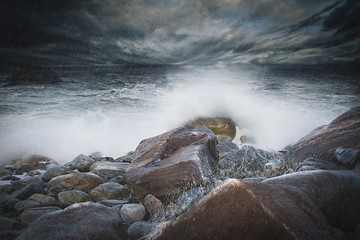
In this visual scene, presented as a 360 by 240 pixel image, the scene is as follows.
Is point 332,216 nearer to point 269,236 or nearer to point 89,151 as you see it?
point 269,236

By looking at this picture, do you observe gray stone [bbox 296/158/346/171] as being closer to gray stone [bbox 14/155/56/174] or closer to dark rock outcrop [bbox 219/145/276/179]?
dark rock outcrop [bbox 219/145/276/179]

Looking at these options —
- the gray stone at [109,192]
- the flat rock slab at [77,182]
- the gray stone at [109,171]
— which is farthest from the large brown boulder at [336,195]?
the gray stone at [109,171]

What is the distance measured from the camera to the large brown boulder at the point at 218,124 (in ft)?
42.3

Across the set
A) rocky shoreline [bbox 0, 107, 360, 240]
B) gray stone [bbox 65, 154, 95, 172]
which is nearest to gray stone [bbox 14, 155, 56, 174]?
gray stone [bbox 65, 154, 95, 172]

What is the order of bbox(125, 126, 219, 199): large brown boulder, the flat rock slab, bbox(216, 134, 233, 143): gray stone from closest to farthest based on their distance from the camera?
bbox(125, 126, 219, 199): large brown boulder
the flat rock slab
bbox(216, 134, 233, 143): gray stone

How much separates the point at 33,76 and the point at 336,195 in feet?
38.2

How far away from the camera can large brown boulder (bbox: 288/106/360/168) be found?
10.8 ft

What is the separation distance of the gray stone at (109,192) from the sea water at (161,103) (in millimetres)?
6249

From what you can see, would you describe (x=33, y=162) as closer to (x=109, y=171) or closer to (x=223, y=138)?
(x=109, y=171)

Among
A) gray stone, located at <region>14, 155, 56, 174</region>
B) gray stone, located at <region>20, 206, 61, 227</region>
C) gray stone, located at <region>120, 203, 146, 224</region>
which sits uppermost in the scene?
gray stone, located at <region>20, 206, 61, 227</region>

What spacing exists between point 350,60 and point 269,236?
1061 cm

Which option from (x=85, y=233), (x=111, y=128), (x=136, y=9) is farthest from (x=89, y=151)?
(x=85, y=233)

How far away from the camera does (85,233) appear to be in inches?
57.4

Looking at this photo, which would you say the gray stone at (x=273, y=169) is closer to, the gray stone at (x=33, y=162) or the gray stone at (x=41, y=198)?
the gray stone at (x=41, y=198)
